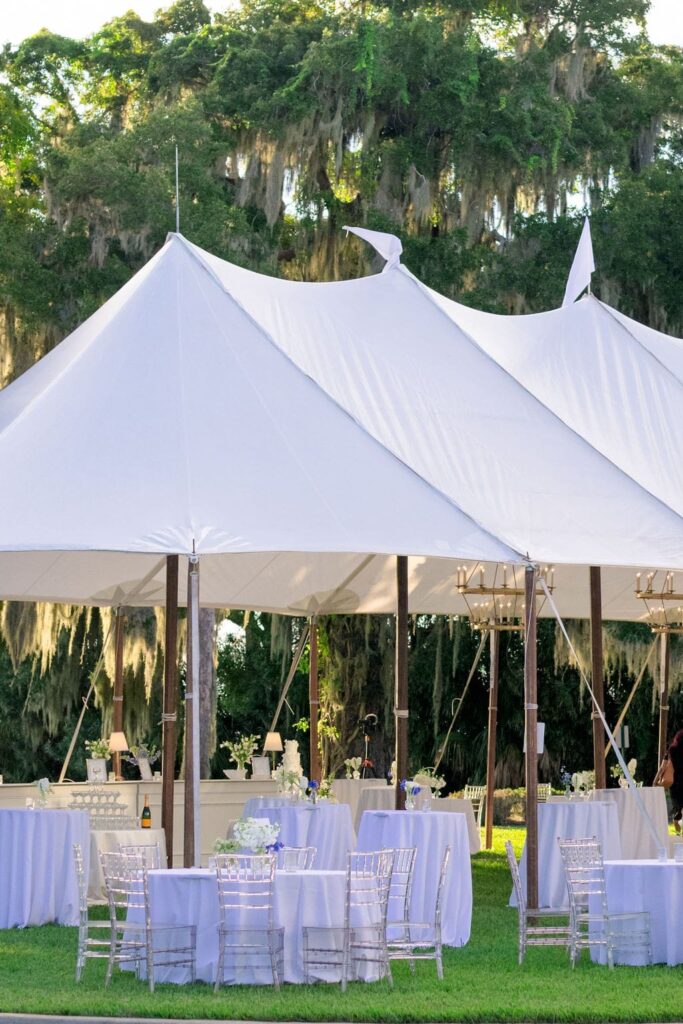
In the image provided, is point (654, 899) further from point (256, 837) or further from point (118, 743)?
point (118, 743)

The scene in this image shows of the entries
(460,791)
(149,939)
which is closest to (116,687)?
(149,939)

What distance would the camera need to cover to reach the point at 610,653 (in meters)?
20.8

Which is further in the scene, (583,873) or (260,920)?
(583,873)

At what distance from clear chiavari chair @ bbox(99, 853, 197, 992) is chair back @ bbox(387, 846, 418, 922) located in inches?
47.9

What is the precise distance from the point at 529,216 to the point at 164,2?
532cm

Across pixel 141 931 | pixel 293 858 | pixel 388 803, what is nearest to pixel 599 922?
pixel 293 858

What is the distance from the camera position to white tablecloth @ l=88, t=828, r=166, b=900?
12.1 m

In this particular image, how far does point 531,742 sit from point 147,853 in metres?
2.73

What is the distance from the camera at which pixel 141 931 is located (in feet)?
29.3

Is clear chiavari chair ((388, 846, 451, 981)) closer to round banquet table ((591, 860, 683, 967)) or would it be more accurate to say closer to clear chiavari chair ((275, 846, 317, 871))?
clear chiavari chair ((275, 846, 317, 871))

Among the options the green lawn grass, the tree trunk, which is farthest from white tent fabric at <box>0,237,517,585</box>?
the tree trunk

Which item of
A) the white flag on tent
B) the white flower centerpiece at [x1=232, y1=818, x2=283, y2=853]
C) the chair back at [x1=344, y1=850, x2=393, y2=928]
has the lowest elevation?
the chair back at [x1=344, y1=850, x2=393, y2=928]

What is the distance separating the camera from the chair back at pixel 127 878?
8883mm

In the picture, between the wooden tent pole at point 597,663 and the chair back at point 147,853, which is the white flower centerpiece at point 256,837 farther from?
the wooden tent pole at point 597,663
